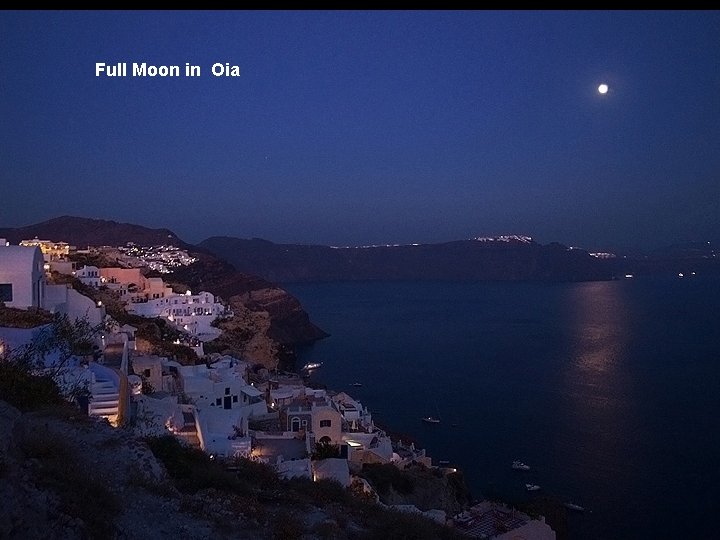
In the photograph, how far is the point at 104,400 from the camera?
5.67 meters

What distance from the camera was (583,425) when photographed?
15734mm

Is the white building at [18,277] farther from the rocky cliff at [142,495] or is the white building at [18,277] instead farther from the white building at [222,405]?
the rocky cliff at [142,495]

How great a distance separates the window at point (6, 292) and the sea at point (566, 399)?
8700 mm

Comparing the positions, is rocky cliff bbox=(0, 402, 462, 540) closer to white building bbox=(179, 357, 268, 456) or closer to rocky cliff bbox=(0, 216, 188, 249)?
white building bbox=(179, 357, 268, 456)

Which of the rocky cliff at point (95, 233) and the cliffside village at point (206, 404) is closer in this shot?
the cliffside village at point (206, 404)

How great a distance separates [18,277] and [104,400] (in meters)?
3.70

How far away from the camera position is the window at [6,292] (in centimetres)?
818

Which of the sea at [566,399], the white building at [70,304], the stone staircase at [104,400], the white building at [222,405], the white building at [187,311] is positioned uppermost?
the white building at [70,304]

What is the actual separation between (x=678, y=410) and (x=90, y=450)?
58.6 ft

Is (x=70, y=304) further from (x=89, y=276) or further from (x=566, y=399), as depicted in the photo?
(x=566, y=399)

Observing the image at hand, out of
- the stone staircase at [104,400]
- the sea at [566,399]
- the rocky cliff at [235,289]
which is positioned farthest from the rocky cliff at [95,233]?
the stone staircase at [104,400]

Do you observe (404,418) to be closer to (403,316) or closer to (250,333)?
(250,333)

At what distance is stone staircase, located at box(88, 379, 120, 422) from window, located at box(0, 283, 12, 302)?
10.4ft
